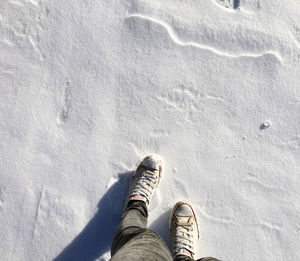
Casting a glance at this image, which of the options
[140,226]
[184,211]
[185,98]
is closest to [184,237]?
[184,211]

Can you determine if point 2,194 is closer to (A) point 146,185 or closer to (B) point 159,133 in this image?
(A) point 146,185

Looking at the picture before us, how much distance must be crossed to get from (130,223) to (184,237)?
0.33 metres

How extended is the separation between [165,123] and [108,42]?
524 millimetres

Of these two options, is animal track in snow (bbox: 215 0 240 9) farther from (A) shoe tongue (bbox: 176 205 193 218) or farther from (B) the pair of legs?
(A) shoe tongue (bbox: 176 205 193 218)

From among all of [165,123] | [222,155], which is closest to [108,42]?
[165,123]

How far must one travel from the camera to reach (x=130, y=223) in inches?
52.0

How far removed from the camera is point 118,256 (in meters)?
1.01

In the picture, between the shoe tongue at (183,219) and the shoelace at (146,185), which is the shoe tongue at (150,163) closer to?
the shoelace at (146,185)

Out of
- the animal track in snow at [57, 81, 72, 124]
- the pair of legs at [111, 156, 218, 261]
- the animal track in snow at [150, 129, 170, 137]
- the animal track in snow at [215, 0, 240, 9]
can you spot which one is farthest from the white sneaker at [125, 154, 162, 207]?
the animal track in snow at [215, 0, 240, 9]

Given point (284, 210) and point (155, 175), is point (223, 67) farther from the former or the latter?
point (284, 210)

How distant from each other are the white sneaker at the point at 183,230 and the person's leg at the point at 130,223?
0.16 metres

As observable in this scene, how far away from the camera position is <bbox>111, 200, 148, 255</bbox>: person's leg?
1229mm

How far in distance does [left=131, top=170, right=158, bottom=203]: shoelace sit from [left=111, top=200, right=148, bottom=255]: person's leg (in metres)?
0.04

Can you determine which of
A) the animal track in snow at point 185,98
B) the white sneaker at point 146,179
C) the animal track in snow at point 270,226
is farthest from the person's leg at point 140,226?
the animal track in snow at point 270,226
